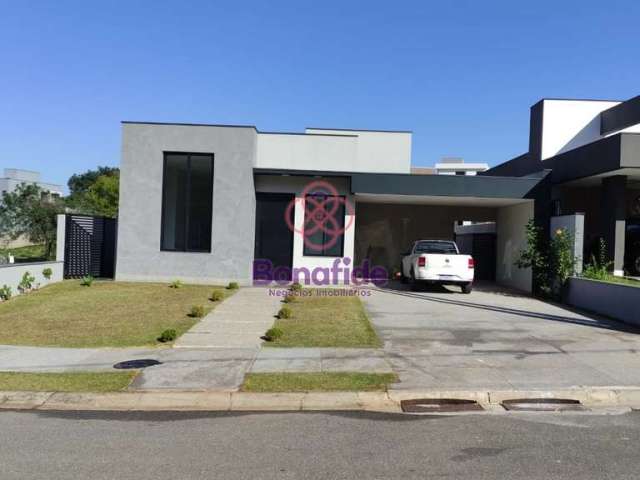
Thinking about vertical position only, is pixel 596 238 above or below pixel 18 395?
above

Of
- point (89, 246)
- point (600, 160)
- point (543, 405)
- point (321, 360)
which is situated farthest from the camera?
point (89, 246)

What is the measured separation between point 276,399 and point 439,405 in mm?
2024

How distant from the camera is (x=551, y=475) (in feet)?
13.9

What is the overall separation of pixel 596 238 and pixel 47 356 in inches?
684

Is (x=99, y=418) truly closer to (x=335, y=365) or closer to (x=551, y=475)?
(x=335, y=365)

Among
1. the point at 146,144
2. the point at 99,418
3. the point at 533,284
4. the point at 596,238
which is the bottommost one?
the point at 99,418

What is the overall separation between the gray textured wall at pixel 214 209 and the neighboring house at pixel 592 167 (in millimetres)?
9607

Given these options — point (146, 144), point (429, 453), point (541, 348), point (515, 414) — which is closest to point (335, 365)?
point (515, 414)

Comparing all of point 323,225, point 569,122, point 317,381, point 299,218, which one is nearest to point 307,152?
point 299,218

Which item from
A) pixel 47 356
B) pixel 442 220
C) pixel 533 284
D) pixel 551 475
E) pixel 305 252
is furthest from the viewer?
pixel 442 220

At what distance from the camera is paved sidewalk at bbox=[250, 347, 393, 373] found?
7672 millimetres

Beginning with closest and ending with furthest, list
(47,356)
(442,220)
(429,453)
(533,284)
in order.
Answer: (429,453) < (47,356) < (533,284) < (442,220)

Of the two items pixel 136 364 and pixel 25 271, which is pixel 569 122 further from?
pixel 25 271

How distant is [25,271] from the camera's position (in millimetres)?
14688
